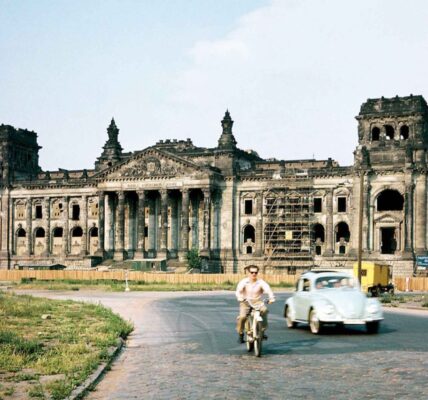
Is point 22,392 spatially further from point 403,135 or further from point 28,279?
point 403,135

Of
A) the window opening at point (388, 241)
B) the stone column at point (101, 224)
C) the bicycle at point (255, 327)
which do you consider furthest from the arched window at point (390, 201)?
the bicycle at point (255, 327)

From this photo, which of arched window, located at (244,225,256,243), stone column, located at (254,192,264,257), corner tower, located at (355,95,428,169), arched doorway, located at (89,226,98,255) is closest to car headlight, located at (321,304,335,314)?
corner tower, located at (355,95,428,169)

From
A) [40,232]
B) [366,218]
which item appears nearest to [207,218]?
[366,218]

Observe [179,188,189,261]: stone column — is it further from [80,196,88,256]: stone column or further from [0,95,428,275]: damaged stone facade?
[80,196,88,256]: stone column

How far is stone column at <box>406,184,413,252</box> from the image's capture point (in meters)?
78.1

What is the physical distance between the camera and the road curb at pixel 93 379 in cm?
1166

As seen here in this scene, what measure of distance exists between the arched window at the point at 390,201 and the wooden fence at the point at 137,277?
18872 millimetres

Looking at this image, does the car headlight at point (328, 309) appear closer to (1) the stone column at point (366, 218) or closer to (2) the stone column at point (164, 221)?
(1) the stone column at point (366, 218)

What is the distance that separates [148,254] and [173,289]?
31153mm

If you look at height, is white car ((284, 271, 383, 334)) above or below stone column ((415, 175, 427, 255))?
below

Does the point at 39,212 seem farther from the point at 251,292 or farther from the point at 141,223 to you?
Answer: the point at 251,292

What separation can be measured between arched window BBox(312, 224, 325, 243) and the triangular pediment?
43.2ft

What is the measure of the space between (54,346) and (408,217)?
Answer: 65.5 meters

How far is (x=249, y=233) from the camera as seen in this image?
89.2 m
